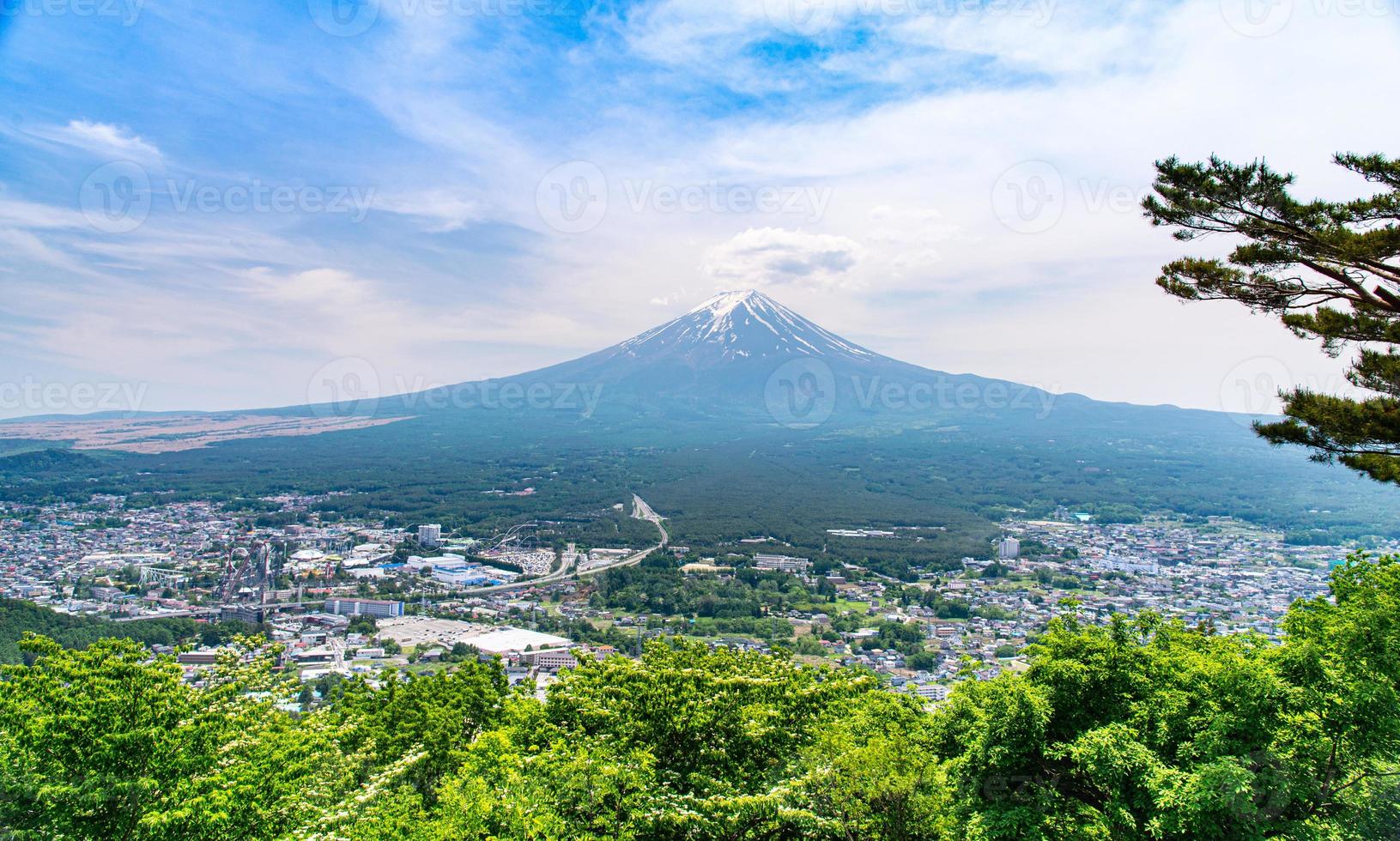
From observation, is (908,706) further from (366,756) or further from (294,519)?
(294,519)

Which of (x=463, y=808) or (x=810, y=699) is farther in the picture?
(x=810, y=699)

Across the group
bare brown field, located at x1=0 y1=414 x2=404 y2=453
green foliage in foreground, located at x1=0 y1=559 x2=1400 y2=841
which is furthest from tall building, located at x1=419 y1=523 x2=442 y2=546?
bare brown field, located at x1=0 y1=414 x2=404 y2=453

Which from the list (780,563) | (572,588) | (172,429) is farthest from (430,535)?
(172,429)

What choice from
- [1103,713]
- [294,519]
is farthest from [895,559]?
[294,519]

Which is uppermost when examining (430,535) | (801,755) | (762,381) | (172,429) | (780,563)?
(762,381)

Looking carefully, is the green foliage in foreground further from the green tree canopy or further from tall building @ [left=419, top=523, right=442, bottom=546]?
tall building @ [left=419, top=523, right=442, bottom=546]

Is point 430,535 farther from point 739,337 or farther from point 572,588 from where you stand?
point 739,337
